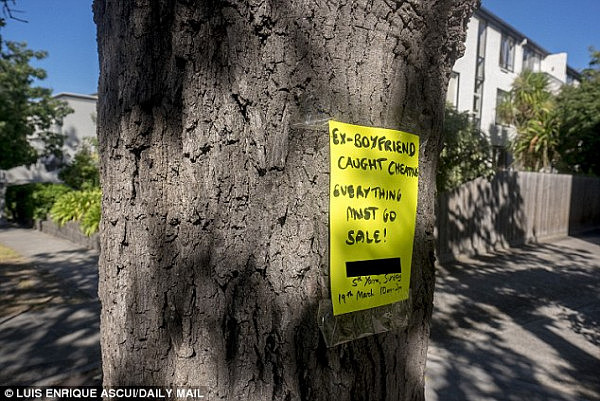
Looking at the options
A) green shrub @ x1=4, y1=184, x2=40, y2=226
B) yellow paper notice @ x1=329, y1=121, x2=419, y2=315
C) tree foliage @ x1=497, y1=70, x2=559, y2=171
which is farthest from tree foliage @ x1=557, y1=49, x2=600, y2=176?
green shrub @ x1=4, y1=184, x2=40, y2=226

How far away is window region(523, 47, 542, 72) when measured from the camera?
78.5ft

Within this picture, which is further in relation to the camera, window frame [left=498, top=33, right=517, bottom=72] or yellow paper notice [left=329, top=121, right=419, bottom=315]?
window frame [left=498, top=33, right=517, bottom=72]

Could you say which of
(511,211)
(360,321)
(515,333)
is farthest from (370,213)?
(511,211)

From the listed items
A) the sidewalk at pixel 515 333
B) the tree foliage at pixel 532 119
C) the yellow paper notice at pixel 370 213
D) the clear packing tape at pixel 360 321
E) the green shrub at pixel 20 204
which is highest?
the tree foliage at pixel 532 119

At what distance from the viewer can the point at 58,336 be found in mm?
4617

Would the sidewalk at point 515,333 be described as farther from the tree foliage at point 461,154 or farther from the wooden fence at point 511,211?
the tree foliage at point 461,154

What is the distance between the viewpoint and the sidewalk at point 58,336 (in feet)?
12.2

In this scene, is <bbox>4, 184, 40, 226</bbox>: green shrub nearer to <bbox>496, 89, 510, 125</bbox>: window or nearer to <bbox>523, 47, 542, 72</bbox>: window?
<bbox>496, 89, 510, 125</bbox>: window

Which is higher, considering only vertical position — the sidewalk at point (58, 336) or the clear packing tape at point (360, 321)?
the clear packing tape at point (360, 321)

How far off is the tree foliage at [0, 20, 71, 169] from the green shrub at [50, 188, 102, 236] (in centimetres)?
662

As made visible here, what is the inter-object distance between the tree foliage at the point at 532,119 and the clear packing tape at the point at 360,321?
61.2 feet

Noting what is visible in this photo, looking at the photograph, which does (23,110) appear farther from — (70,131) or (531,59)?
(531,59)

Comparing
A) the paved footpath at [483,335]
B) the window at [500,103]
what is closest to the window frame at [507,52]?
the window at [500,103]

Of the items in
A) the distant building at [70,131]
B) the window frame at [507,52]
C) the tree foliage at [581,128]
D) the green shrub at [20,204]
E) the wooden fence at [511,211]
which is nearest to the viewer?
the wooden fence at [511,211]
